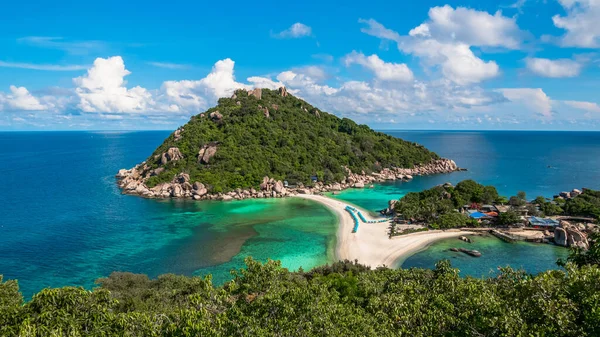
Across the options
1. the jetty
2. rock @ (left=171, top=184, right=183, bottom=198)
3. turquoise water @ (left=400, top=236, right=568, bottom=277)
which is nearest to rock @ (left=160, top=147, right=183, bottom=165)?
rock @ (left=171, top=184, right=183, bottom=198)

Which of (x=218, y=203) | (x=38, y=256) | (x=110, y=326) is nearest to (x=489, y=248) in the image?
(x=110, y=326)

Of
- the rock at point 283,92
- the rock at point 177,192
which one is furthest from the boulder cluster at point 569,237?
the rock at point 283,92

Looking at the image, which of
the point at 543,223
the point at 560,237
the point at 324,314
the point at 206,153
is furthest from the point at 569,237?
the point at 206,153

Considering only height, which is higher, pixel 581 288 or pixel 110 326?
pixel 581 288

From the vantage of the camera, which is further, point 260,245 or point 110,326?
point 260,245

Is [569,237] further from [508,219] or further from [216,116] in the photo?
[216,116]

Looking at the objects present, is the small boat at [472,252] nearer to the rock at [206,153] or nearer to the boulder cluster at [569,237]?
the boulder cluster at [569,237]

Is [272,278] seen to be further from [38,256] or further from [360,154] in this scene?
[360,154]
